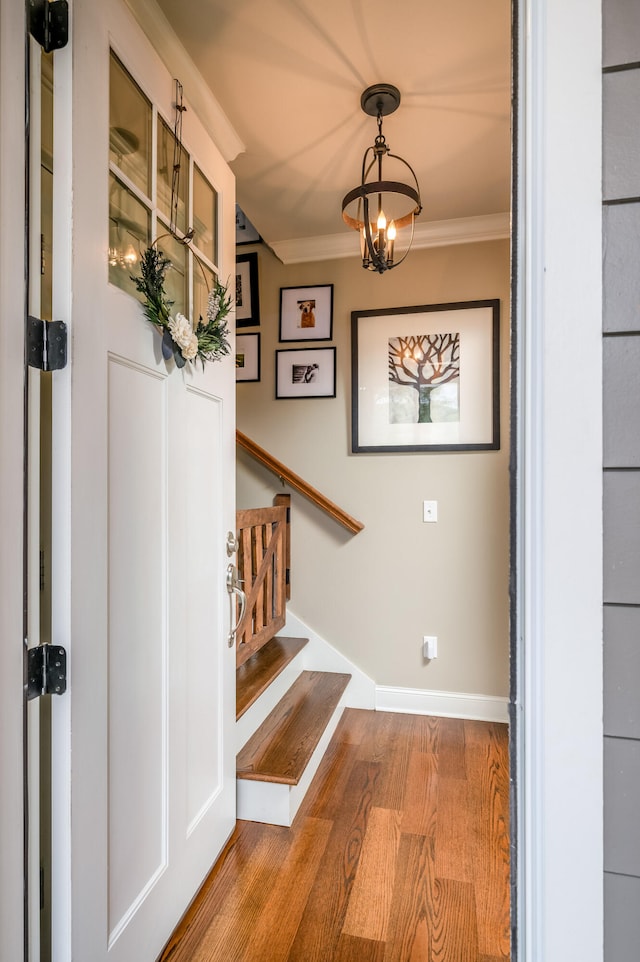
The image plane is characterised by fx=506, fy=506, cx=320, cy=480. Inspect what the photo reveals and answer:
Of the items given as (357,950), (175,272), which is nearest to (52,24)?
(175,272)

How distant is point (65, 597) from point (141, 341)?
0.62 m

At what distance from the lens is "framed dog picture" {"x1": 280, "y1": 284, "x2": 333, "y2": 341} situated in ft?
9.37

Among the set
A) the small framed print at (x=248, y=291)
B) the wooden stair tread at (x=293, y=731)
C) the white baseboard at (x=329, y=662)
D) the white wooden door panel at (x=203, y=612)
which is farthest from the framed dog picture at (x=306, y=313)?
the wooden stair tread at (x=293, y=731)

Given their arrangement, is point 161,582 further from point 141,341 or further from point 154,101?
point 154,101

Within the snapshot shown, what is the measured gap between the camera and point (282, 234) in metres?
2.78

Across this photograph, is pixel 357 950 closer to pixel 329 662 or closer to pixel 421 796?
pixel 421 796

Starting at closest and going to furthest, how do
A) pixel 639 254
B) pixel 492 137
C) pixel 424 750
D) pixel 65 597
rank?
pixel 639 254 < pixel 65 597 < pixel 492 137 < pixel 424 750

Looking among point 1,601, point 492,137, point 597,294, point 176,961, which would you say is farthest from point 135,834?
point 492,137

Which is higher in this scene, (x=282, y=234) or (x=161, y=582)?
(x=282, y=234)

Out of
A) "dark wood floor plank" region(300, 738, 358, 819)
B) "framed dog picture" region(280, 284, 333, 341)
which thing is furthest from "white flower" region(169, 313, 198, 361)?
"dark wood floor plank" region(300, 738, 358, 819)

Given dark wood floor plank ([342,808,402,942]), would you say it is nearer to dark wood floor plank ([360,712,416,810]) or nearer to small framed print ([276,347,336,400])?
dark wood floor plank ([360,712,416,810])

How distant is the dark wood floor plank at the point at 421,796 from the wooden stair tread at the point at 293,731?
41 cm

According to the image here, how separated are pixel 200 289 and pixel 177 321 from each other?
1.03 ft

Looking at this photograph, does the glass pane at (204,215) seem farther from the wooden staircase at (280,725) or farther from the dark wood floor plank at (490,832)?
the dark wood floor plank at (490,832)
